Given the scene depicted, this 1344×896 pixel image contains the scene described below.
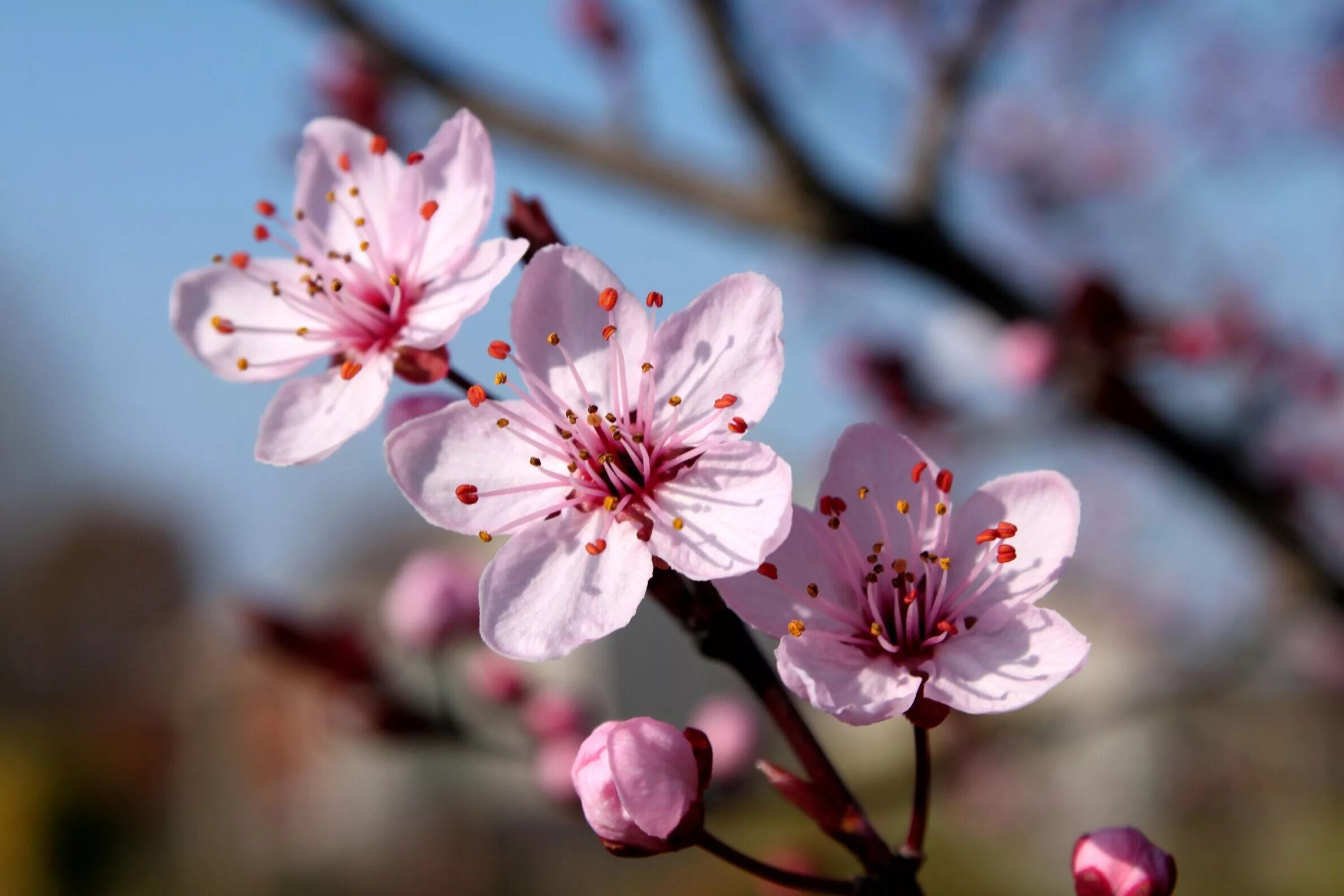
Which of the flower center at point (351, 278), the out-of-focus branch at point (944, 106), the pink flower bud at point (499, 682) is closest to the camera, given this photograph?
the flower center at point (351, 278)

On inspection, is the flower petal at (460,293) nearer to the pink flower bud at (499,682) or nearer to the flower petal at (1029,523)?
the flower petal at (1029,523)

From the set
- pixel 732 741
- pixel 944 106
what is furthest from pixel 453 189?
pixel 944 106

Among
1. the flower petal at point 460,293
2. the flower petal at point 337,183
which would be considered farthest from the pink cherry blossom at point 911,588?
the flower petal at point 337,183

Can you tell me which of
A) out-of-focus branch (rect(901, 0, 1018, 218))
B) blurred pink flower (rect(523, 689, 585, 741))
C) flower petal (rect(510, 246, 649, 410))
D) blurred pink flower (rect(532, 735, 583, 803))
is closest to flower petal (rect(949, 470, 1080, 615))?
flower petal (rect(510, 246, 649, 410))

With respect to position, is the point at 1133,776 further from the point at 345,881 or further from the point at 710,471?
the point at 710,471

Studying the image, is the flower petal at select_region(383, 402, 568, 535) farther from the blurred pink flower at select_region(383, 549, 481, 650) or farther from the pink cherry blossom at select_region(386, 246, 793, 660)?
the blurred pink flower at select_region(383, 549, 481, 650)
